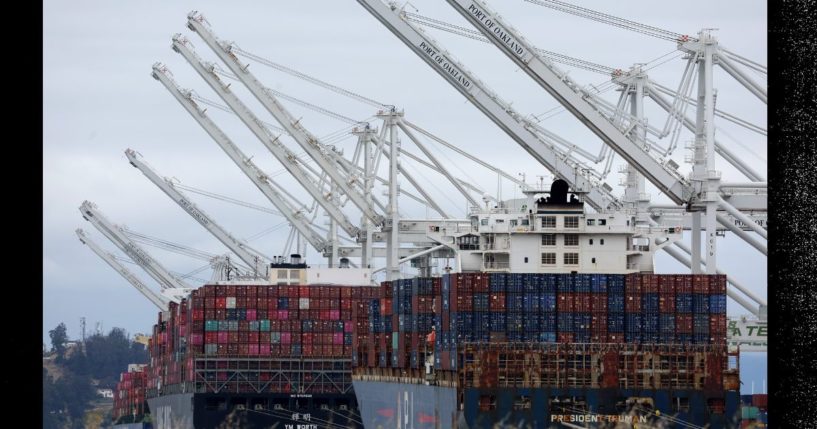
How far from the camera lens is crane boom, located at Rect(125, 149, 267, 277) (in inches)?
5162

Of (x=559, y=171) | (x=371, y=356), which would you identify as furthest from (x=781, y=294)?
(x=371, y=356)

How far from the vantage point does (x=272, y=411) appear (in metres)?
101

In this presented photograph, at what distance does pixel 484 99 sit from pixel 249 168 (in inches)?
1678

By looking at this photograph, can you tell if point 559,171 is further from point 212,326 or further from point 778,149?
point 778,149

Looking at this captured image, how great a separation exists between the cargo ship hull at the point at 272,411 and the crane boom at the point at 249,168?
18897 millimetres

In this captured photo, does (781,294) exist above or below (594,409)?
above

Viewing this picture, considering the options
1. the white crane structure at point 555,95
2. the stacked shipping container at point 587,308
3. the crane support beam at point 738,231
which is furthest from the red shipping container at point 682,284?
the crane support beam at point 738,231

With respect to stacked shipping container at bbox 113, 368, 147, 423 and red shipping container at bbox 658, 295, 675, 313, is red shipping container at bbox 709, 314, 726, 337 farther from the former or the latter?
stacked shipping container at bbox 113, 368, 147, 423

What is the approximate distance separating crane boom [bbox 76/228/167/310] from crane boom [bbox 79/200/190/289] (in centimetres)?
537

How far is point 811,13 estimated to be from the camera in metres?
3.25

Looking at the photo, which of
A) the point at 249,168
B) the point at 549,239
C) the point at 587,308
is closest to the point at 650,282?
the point at 587,308

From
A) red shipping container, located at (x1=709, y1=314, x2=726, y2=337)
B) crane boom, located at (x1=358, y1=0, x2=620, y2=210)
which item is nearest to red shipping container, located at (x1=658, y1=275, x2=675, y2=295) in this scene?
red shipping container, located at (x1=709, y1=314, x2=726, y2=337)

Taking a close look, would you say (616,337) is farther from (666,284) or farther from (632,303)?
(666,284)

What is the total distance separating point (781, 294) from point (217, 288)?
311 ft
